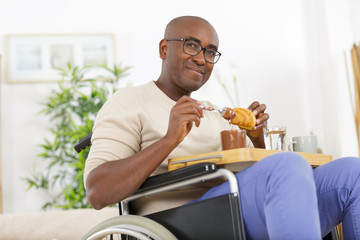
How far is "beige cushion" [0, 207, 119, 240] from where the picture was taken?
219 cm

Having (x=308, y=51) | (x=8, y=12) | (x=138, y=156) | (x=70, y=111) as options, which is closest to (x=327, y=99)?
(x=308, y=51)

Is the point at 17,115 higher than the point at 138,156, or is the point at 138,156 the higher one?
the point at 17,115

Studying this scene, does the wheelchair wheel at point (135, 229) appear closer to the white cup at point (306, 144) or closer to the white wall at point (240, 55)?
the white cup at point (306, 144)

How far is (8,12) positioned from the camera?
180 inches

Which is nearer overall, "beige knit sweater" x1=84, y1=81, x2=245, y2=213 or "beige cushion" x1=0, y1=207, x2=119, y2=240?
"beige knit sweater" x1=84, y1=81, x2=245, y2=213

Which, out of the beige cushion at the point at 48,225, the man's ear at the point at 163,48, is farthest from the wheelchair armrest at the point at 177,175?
the beige cushion at the point at 48,225

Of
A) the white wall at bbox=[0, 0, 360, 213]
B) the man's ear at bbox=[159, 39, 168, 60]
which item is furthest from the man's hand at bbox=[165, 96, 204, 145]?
the white wall at bbox=[0, 0, 360, 213]

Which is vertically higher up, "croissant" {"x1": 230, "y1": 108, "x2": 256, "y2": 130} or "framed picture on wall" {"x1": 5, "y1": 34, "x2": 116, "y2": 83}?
"framed picture on wall" {"x1": 5, "y1": 34, "x2": 116, "y2": 83}

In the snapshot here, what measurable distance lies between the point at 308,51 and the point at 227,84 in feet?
2.79

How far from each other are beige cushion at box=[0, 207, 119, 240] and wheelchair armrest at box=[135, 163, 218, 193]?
1.01 metres

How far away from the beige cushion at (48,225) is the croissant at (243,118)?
1062 millimetres

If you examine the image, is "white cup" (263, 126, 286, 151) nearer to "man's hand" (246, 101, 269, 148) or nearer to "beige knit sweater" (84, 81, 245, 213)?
"man's hand" (246, 101, 269, 148)

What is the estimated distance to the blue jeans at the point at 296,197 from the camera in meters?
1.07

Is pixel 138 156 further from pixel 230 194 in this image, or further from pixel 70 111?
pixel 70 111
